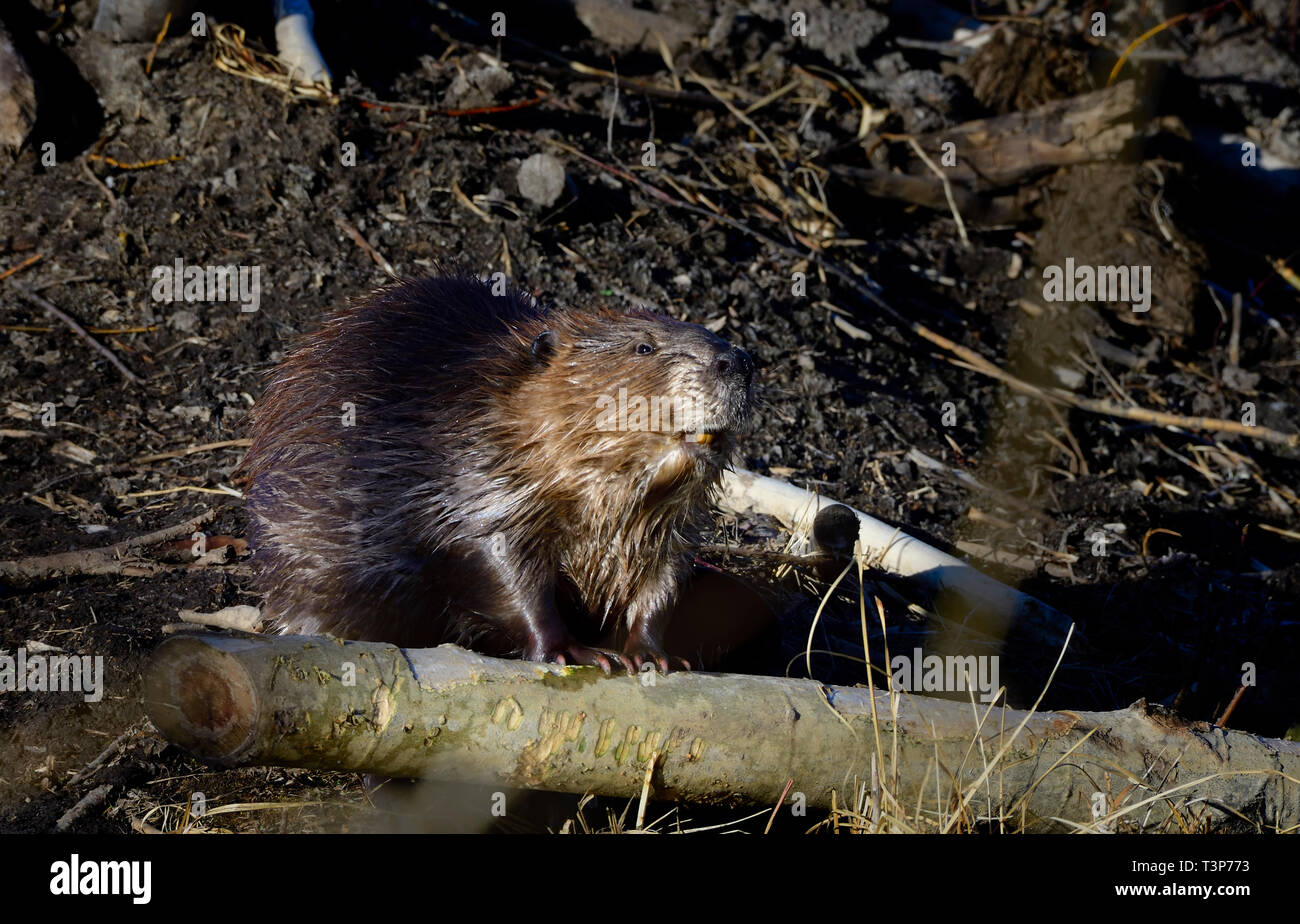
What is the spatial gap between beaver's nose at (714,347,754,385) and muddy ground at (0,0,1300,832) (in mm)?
1145

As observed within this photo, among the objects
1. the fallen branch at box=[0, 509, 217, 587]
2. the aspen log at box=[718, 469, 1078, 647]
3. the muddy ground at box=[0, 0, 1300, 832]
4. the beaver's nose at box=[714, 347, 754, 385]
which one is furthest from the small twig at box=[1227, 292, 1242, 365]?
the fallen branch at box=[0, 509, 217, 587]

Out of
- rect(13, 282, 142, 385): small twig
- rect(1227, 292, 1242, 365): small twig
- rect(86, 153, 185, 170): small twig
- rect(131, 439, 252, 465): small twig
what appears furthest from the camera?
rect(1227, 292, 1242, 365): small twig

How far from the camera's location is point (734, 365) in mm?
3070

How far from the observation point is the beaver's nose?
10.1 ft

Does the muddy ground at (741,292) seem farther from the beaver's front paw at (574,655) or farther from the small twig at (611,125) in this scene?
the beaver's front paw at (574,655)

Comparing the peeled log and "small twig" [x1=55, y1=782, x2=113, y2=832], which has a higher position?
the peeled log

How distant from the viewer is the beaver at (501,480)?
125 inches

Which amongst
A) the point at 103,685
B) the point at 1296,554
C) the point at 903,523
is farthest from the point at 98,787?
the point at 1296,554

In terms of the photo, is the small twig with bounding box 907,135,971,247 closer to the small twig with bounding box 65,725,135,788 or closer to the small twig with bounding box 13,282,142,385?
the small twig with bounding box 13,282,142,385

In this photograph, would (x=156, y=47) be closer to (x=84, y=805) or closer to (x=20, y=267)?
(x=20, y=267)

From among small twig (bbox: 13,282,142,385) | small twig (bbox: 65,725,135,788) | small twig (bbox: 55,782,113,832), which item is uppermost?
small twig (bbox: 13,282,142,385)

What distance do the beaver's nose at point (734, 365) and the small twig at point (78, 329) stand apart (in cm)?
291

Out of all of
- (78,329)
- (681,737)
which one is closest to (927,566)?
(681,737)
